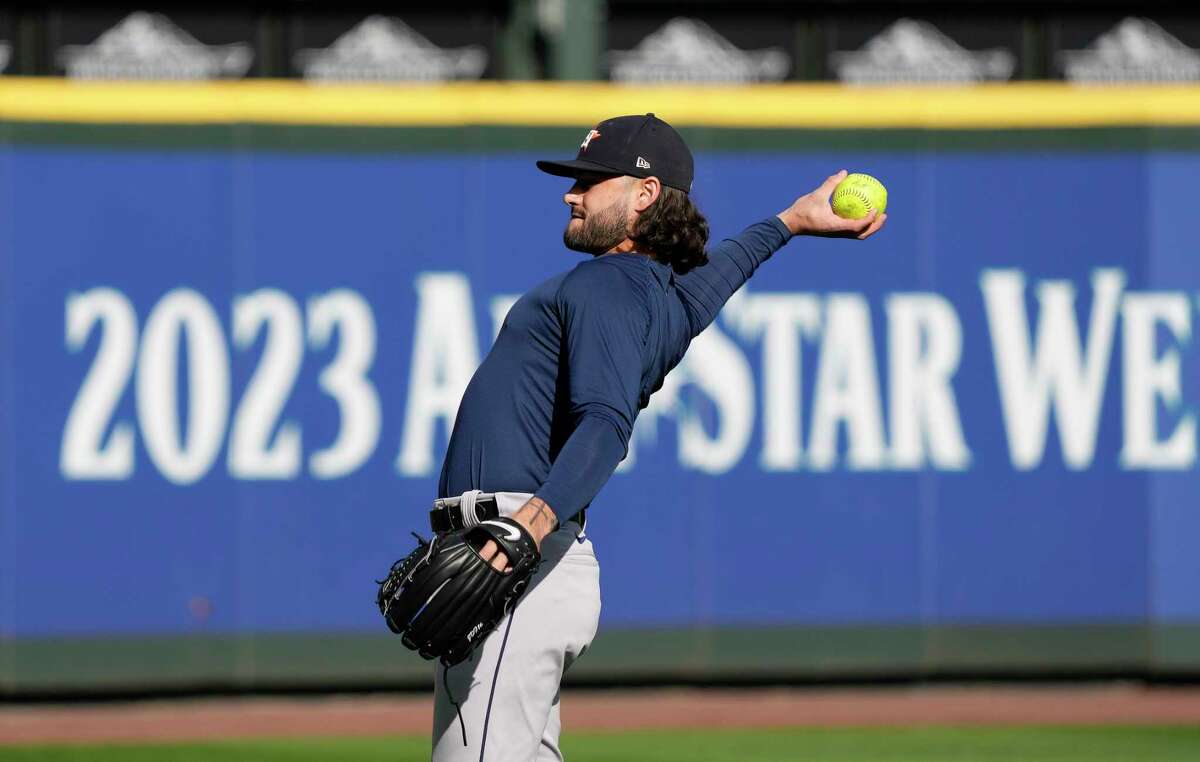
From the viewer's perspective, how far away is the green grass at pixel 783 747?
698cm

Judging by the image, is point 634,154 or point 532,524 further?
point 634,154

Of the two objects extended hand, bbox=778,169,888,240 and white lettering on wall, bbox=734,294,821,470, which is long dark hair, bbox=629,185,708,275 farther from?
white lettering on wall, bbox=734,294,821,470

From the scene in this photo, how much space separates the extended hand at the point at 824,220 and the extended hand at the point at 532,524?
1.11 meters

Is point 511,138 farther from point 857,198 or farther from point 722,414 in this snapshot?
point 857,198

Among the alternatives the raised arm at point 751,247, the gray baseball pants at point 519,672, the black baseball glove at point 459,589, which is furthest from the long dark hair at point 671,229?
the black baseball glove at point 459,589

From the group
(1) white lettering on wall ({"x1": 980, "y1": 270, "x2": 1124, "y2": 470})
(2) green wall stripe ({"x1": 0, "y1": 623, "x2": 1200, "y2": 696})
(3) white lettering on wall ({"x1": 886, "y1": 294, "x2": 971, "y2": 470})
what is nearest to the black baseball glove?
(2) green wall stripe ({"x1": 0, "y1": 623, "x2": 1200, "y2": 696})

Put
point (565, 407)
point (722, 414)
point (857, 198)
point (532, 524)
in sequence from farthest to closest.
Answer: point (722, 414)
point (857, 198)
point (565, 407)
point (532, 524)

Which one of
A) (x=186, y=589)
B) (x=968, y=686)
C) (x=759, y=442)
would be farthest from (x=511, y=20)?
(x=968, y=686)

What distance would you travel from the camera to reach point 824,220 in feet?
13.0

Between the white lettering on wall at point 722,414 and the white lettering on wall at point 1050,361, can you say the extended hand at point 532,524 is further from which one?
the white lettering on wall at point 1050,361

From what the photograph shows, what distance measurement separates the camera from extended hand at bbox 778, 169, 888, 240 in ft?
12.9

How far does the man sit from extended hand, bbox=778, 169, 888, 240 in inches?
14.3

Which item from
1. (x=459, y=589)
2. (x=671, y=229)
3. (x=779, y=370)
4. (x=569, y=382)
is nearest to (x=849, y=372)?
(x=779, y=370)

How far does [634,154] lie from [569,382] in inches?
20.7
